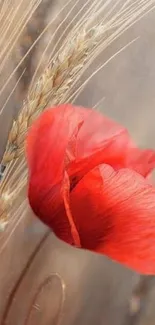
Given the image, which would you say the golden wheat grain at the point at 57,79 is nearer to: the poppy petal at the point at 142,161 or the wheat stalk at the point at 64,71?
the wheat stalk at the point at 64,71

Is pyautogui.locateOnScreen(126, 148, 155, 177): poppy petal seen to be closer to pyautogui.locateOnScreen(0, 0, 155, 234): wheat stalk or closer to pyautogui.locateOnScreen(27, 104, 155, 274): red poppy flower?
pyautogui.locateOnScreen(27, 104, 155, 274): red poppy flower

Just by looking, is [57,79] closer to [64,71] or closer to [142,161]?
[64,71]

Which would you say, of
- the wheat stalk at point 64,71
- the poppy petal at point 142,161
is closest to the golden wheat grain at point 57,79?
the wheat stalk at point 64,71

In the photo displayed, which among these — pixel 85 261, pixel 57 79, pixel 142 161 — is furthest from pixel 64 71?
pixel 85 261

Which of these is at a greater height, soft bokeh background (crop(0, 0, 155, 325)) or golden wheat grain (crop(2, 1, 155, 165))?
golden wheat grain (crop(2, 1, 155, 165))

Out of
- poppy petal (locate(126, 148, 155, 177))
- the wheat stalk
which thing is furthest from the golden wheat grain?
poppy petal (locate(126, 148, 155, 177))

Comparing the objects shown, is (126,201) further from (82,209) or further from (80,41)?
(80,41)

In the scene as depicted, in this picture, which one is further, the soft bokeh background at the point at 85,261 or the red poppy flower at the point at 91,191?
the soft bokeh background at the point at 85,261
